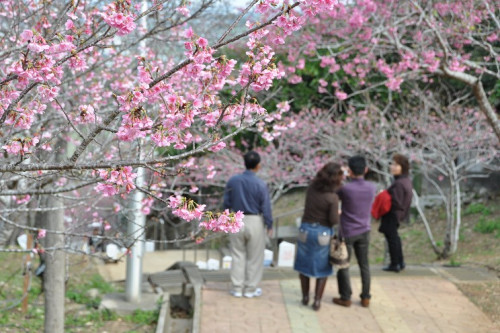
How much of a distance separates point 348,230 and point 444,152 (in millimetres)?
4891

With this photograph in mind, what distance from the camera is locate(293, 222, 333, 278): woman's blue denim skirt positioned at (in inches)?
216

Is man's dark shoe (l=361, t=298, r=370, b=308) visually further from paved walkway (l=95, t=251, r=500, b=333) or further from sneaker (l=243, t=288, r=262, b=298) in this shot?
sneaker (l=243, t=288, r=262, b=298)

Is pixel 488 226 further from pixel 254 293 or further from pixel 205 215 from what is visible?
pixel 205 215

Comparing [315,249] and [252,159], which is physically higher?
[252,159]

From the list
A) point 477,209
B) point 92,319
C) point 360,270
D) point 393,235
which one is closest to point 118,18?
point 360,270

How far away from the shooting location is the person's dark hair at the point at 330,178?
539 cm

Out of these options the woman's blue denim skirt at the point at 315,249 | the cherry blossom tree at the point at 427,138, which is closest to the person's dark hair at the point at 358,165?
the woman's blue denim skirt at the point at 315,249

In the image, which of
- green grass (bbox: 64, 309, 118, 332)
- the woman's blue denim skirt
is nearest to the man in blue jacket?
the woman's blue denim skirt

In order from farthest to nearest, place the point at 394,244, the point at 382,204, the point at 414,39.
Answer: the point at 414,39 < the point at 394,244 < the point at 382,204

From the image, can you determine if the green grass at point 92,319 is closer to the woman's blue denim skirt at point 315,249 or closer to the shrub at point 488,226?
the woman's blue denim skirt at point 315,249

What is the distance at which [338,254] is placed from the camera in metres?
5.49

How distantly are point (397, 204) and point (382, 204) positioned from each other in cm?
20

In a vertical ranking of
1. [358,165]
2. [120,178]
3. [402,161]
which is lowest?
[120,178]

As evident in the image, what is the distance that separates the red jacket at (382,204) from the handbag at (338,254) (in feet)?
5.55
